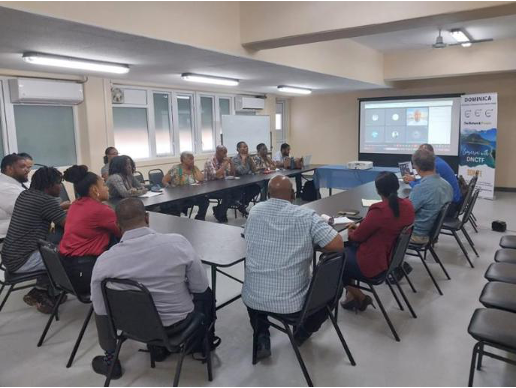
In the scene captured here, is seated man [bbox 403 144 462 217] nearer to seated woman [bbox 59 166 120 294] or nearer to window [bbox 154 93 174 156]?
seated woman [bbox 59 166 120 294]

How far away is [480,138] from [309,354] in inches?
261

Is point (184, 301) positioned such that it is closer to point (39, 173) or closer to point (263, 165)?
point (39, 173)

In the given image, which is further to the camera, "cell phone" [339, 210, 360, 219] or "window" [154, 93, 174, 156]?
"window" [154, 93, 174, 156]

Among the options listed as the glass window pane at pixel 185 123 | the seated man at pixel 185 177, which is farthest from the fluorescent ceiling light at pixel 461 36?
the glass window pane at pixel 185 123

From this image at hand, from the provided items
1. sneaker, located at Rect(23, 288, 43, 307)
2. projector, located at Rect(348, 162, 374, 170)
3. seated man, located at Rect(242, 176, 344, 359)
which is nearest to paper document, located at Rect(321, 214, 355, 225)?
seated man, located at Rect(242, 176, 344, 359)

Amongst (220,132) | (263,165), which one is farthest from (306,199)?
(220,132)

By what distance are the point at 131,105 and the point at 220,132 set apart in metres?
2.29

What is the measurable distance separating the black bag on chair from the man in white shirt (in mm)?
4752

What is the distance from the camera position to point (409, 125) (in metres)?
8.55

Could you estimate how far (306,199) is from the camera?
733 centimetres

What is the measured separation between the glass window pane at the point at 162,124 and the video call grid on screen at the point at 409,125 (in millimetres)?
4443

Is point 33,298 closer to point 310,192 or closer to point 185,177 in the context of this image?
point 185,177

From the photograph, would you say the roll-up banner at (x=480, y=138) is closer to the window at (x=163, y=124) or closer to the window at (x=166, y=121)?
the window at (x=166, y=121)

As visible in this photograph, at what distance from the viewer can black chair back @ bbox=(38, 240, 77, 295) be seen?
2.33 m
